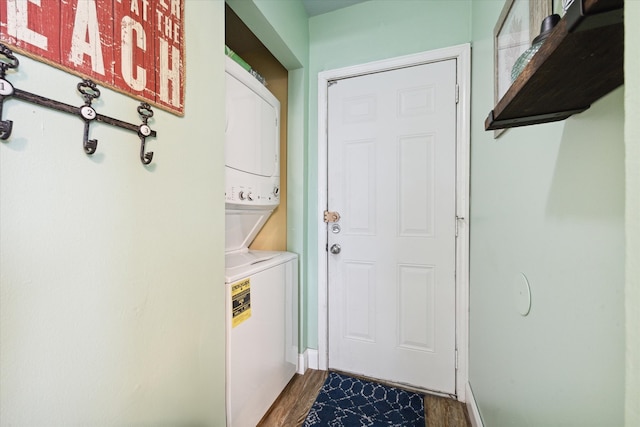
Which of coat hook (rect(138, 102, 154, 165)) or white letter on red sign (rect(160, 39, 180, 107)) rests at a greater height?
A: white letter on red sign (rect(160, 39, 180, 107))

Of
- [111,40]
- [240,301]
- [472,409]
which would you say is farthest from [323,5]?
[472,409]

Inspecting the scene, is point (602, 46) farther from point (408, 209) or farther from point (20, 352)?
point (408, 209)

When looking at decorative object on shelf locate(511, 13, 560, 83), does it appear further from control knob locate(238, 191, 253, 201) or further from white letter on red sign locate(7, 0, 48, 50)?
control knob locate(238, 191, 253, 201)

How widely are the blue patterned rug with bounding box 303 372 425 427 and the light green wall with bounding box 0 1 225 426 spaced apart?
702mm

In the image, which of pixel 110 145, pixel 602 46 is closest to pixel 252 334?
pixel 110 145

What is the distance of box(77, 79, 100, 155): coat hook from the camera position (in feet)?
2.17

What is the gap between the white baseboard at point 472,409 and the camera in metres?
1.35

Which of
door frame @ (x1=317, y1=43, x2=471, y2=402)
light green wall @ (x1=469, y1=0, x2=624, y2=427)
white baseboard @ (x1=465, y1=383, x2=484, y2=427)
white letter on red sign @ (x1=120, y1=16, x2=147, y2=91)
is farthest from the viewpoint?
door frame @ (x1=317, y1=43, x2=471, y2=402)

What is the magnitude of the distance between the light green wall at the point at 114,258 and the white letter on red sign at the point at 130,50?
66mm

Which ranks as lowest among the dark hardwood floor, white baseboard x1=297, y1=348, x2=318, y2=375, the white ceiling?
the dark hardwood floor

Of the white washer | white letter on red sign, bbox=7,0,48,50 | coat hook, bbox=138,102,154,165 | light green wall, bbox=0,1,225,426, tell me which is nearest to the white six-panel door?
the white washer

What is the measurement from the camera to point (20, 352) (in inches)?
22.4

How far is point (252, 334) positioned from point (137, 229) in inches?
33.4

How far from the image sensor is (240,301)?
4.20 ft
